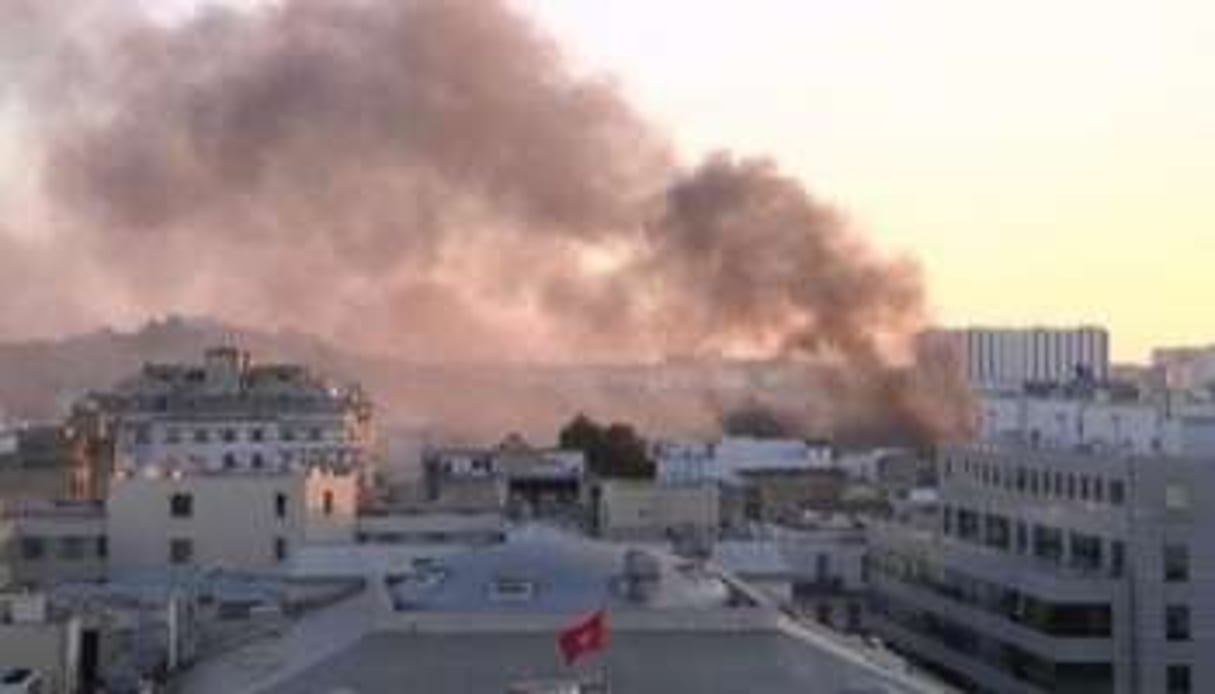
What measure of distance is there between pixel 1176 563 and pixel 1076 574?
1926 millimetres

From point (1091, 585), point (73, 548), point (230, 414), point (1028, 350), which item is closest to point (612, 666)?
point (1091, 585)

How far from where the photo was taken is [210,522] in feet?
180

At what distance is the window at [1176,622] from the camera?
159 ft

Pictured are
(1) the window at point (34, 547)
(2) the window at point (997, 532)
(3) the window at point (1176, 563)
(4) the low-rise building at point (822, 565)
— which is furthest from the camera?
(4) the low-rise building at point (822, 565)

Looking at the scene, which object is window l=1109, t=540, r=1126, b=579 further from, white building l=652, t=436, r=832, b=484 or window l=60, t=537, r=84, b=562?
white building l=652, t=436, r=832, b=484

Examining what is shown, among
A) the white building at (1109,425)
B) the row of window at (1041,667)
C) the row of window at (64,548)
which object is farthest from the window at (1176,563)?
the row of window at (64,548)

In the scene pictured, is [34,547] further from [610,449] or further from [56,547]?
[610,449]

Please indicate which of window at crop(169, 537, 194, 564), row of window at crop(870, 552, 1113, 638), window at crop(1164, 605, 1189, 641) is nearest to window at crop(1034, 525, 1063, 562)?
row of window at crop(870, 552, 1113, 638)

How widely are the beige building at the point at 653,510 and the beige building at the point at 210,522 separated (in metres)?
9.08

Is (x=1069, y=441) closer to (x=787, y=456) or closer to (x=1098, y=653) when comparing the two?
(x=1098, y=653)

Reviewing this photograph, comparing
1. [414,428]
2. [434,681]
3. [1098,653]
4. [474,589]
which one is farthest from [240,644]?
[414,428]

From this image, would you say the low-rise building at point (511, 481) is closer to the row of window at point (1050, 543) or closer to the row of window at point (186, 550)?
the row of window at point (186, 550)

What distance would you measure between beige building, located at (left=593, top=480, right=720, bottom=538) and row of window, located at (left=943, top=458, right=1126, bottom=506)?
21.3 feet

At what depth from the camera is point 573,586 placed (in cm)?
3328
